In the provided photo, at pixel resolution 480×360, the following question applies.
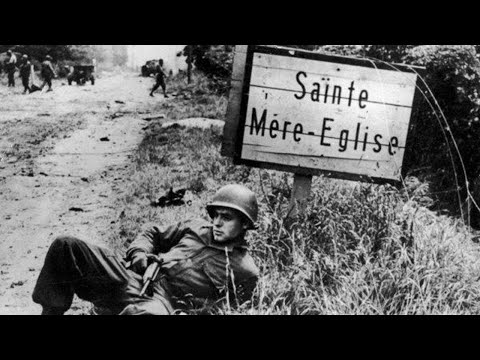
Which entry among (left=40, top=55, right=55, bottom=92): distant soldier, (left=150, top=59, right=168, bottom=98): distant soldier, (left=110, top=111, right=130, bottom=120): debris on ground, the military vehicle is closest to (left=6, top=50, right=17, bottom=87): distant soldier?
(left=40, top=55, right=55, bottom=92): distant soldier

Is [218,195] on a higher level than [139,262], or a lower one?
higher

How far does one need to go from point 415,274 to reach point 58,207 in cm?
246

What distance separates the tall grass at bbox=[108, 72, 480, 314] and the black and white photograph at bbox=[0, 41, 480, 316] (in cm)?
1

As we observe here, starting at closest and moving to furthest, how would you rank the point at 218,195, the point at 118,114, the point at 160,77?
the point at 218,195 < the point at 118,114 < the point at 160,77

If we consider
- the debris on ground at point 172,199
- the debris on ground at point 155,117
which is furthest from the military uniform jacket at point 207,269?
the debris on ground at point 155,117

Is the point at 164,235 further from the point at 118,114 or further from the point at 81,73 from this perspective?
the point at 81,73

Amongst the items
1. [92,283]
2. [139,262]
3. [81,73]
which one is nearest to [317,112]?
[139,262]

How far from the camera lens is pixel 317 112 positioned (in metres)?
3.35

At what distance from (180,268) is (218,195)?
20.2 inches

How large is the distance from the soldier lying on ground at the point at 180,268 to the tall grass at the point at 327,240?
0.17 meters

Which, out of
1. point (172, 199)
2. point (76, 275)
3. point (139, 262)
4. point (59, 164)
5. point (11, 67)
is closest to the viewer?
point (76, 275)

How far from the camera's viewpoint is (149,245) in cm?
299

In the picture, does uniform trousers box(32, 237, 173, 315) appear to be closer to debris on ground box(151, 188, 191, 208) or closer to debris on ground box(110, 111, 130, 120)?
debris on ground box(151, 188, 191, 208)

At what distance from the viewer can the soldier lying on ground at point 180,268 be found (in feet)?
9.12
